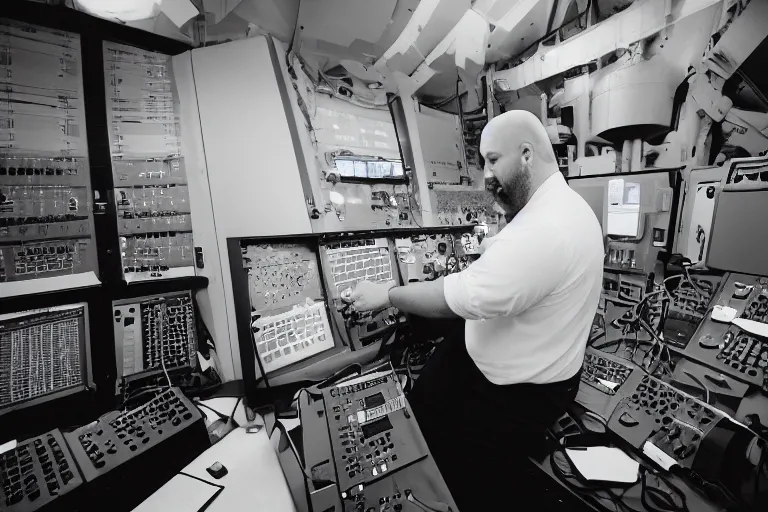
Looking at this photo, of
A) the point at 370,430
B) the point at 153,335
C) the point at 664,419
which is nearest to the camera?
the point at 370,430

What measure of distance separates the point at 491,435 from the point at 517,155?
961 mm

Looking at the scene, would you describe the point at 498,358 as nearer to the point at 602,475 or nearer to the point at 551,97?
the point at 602,475

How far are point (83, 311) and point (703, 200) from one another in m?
3.16

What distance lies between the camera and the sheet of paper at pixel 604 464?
1186 mm

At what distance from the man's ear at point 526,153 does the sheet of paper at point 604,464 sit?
110 cm

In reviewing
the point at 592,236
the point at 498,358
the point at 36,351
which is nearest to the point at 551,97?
the point at 592,236

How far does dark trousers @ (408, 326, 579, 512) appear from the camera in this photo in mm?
→ 1164

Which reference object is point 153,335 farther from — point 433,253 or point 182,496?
point 433,253

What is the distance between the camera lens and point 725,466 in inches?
43.1

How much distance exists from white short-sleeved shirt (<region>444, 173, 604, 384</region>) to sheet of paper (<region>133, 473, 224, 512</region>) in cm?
91

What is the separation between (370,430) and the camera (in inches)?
43.0

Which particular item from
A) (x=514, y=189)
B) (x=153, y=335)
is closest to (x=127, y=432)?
(x=153, y=335)

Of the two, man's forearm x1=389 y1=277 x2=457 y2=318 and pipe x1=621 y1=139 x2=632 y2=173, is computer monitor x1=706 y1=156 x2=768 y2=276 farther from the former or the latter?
man's forearm x1=389 y1=277 x2=457 y2=318

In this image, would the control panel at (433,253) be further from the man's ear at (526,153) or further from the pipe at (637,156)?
the pipe at (637,156)
